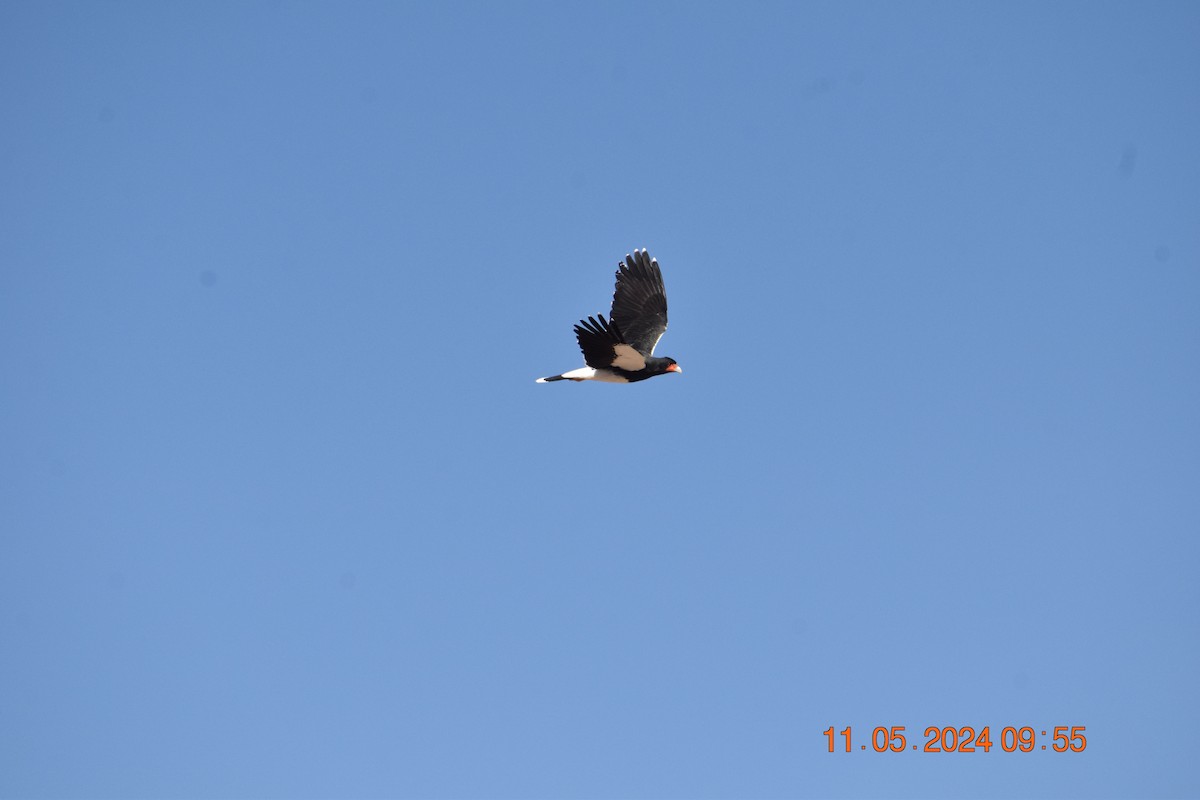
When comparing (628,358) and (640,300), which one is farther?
(640,300)

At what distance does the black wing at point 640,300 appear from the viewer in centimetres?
6469

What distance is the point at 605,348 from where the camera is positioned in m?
61.6

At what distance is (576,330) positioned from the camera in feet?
201

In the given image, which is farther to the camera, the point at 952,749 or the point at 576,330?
the point at 952,749

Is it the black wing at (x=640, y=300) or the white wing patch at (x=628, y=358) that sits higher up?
the black wing at (x=640, y=300)

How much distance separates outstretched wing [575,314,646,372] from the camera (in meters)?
60.9

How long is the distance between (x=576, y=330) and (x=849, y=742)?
17265 millimetres

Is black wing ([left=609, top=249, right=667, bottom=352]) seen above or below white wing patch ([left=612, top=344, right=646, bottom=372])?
above

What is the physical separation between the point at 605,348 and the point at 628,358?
1.10 m

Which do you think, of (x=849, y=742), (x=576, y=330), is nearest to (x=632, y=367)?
(x=576, y=330)

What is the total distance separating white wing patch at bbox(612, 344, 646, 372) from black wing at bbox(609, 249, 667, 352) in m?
1.62

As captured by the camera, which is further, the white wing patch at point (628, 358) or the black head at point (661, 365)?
the black head at point (661, 365)

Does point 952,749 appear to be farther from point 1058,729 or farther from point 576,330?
point 576,330

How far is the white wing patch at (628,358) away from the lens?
61.8 m
